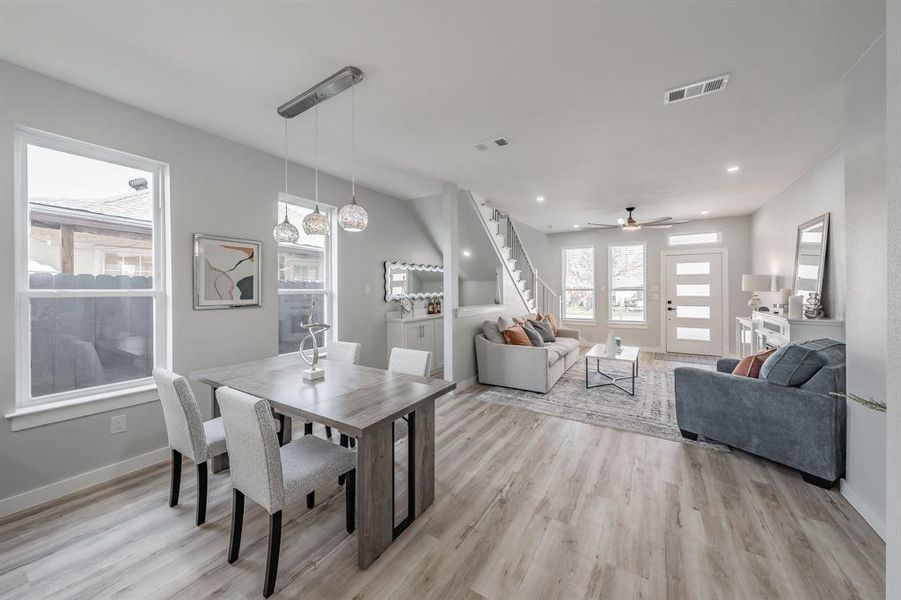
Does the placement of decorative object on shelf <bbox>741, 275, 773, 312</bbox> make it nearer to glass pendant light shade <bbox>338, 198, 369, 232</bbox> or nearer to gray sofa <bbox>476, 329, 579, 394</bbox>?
gray sofa <bbox>476, 329, 579, 394</bbox>

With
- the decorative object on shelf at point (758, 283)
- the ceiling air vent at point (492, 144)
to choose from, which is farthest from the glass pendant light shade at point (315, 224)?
the decorative object on shelf at point (758, 283)

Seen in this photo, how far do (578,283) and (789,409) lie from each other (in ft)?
18.2

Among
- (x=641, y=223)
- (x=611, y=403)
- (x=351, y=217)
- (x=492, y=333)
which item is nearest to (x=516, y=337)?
(x=492, y=333)

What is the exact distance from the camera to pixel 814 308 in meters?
3.32

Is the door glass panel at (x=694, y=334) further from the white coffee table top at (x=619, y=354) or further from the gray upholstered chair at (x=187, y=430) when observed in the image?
the gray upholstered chair at (x=187, y=430)

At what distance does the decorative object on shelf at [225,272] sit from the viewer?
2977 mm

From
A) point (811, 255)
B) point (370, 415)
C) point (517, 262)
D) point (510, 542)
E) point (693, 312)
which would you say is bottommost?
point (510, 542)

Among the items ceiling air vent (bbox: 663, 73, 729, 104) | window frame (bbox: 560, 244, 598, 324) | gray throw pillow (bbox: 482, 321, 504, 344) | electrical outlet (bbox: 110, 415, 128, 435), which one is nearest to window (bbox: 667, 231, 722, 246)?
window frame (bbox: 560, 244, 598, 324)

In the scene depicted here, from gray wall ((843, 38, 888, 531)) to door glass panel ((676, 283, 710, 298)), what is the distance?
4.86 m

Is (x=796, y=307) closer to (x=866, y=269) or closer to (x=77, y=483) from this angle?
(x=866, y=269)

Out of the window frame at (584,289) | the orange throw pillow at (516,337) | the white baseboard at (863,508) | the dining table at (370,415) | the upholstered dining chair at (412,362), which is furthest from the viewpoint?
the window frame at (584,289)

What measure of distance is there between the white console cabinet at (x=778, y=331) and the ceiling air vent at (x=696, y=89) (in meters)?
2.32

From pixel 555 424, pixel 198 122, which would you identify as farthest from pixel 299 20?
pixel 555 424

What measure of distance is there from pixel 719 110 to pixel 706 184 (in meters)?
2.16
